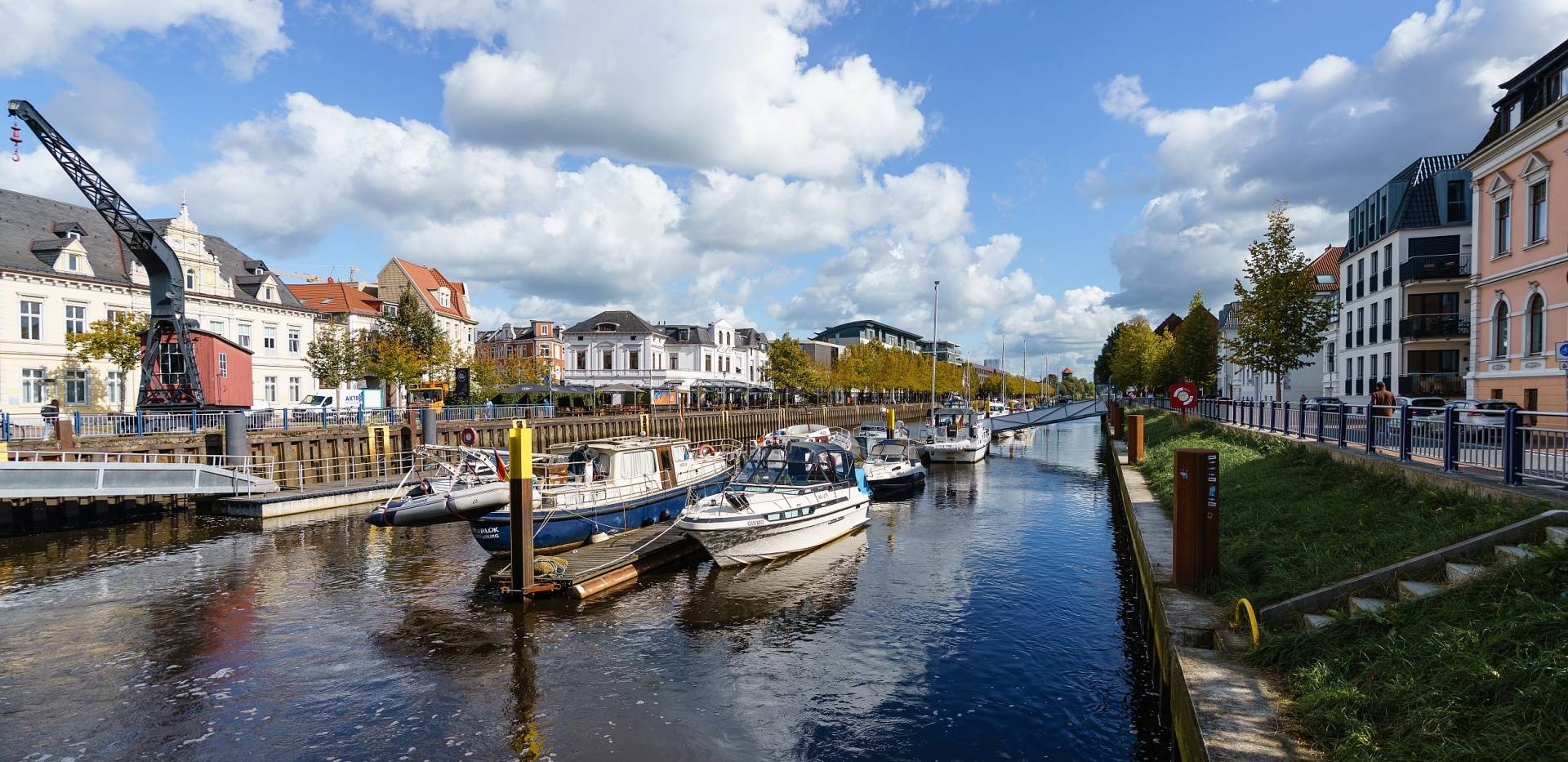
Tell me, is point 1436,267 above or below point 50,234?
below

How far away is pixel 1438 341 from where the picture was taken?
3534 centimetres

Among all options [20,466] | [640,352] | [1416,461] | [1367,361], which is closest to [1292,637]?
[1416,461]

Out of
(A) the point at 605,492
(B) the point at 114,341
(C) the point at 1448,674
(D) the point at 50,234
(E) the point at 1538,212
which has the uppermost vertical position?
(D) the point at 50,234

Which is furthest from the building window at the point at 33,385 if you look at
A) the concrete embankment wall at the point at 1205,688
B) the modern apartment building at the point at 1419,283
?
the modern apartment building at the point at 1419,283

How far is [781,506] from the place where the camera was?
1928 centimetres

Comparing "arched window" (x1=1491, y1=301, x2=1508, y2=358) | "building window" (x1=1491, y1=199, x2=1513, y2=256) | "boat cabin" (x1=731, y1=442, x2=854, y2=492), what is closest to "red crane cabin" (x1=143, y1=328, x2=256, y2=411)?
"boat cabin" (x1=731, y1=442, x2=854, y2=492)

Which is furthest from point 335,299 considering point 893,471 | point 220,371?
point 893,471

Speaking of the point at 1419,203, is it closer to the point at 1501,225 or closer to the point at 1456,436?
the point at 1501,225

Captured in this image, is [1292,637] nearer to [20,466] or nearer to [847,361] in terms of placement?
[20,466]

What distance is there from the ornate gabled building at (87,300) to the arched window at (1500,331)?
190ft

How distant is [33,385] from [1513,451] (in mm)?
54781

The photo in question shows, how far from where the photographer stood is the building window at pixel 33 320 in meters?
37.3

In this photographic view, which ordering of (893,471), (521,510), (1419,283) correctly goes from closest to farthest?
(521,510) → (893,471) → (1419,283)

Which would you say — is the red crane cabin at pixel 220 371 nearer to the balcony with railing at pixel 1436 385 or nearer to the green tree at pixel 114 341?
the green tree at pixel 114 341
